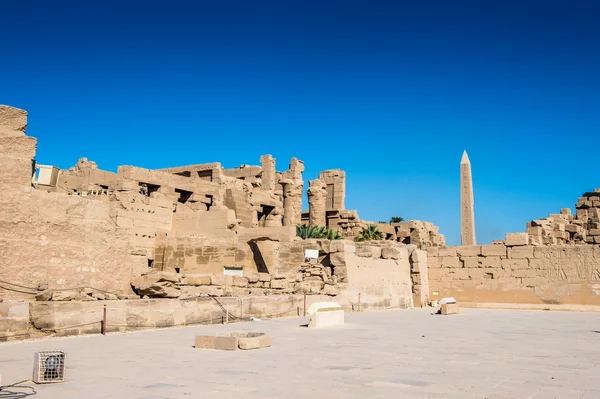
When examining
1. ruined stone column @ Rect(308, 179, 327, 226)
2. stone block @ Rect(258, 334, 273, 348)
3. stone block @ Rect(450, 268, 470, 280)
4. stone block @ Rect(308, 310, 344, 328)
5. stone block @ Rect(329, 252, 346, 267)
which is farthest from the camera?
ruined stone column @ Rect(308, 179, 327, 226)

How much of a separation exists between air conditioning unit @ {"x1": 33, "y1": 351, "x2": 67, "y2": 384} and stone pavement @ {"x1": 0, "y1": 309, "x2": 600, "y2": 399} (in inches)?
5.1

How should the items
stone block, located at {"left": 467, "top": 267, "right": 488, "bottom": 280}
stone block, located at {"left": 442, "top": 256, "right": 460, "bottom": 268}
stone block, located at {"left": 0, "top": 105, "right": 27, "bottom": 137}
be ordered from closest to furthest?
stone block, located at {"left": 0, "top": 105, "right": 27, "bottom": 137}
stone block, located at {"left": 467, "top": 267, "right": 488, "bottom": 280}
stone block, located at {"left": 442, "top": 256, "right": 460, "bottom": 268}

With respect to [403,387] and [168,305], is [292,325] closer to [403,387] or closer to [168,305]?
[168,305]

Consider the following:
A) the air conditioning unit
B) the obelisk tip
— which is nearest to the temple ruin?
the obelisk tip

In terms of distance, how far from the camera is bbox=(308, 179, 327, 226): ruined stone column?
3391 cm

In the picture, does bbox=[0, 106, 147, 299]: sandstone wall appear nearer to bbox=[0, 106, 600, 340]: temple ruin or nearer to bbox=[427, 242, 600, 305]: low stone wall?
bbox=[0, 106, 600, 340]: temple ruin

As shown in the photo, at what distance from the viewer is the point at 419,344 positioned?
327 inches

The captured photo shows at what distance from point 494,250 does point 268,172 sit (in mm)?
20290

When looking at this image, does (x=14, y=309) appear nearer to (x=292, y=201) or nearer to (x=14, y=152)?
(x=14, y=152)

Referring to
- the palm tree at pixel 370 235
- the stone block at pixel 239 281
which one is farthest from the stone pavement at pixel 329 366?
the palm tree at pixel 370 235

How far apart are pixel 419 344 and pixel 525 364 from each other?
6.51 ft

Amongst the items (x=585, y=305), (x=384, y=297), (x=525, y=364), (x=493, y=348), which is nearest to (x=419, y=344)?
(x=493, y=348)

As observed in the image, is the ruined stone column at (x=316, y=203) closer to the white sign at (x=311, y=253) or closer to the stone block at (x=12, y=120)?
the white sign at (x=311, y=253)

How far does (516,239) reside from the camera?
1905cm
